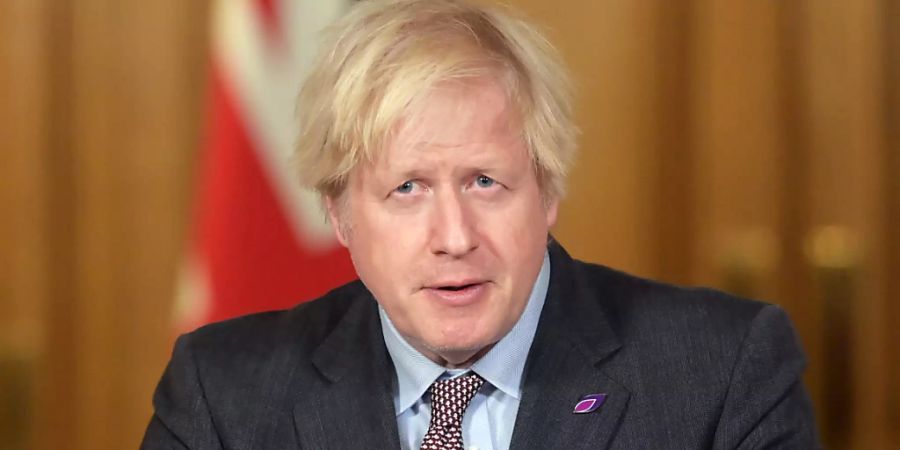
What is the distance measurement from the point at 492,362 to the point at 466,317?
5.4 inches

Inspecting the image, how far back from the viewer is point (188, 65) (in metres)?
2.74

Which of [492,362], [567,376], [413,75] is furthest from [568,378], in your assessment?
[413,75]

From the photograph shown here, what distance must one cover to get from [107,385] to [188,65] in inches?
29.9

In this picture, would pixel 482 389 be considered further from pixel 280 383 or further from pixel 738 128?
pixel 738 128

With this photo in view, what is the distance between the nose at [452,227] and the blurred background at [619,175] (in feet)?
4.06

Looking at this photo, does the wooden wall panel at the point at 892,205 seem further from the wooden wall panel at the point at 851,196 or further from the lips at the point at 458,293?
the lips at the point at 458,293

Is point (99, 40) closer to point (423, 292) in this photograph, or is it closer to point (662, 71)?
point (662, 71)

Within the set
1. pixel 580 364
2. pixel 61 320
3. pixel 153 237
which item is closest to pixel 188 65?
pixel 153 237

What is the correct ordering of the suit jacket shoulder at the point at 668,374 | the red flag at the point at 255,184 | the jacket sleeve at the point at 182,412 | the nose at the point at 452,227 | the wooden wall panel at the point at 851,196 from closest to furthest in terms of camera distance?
the nose at the point at 452,227 < the suit jacket shoulder at the point at 668,374 < the jacket sleeve at the point at 182,412 < the red flag at the point at 255,184 < the wooden wall panel at the point at 851,196

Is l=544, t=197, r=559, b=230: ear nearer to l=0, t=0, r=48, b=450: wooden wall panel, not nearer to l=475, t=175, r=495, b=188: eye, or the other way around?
l=475, t=175, r=495, b=188: eye

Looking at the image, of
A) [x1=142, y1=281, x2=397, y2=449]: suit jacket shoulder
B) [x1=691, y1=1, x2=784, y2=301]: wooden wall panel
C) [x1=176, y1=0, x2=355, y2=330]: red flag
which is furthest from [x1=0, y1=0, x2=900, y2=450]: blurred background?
[x1=142, y1=281, x2=397, y2=449]: suit jacket shoulder

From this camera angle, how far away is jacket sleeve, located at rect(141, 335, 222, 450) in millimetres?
1726

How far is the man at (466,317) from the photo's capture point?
1540 millimetres

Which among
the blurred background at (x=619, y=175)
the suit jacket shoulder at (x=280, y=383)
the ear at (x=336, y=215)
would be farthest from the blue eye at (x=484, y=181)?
the blurred background at (x=619, y=175)
